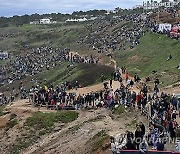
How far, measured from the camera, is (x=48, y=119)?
38.6 meters

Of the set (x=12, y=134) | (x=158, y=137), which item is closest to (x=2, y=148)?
(x=12, y=134)

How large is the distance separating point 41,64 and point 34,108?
1789 inches

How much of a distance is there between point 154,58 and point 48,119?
25.5m

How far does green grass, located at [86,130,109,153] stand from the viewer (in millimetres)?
27747

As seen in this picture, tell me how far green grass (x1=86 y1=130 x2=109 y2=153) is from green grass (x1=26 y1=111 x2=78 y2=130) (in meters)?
8.31

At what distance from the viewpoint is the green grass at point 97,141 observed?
27.7 m

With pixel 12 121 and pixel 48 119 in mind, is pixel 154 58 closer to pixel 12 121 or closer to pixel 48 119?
pixel 48 119

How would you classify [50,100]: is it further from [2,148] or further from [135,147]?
[135,147]

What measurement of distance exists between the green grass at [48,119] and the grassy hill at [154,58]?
11791mm

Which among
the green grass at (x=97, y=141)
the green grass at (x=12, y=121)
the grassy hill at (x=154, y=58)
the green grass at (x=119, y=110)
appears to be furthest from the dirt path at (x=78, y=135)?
the grassy hill at (x=154, y=58)

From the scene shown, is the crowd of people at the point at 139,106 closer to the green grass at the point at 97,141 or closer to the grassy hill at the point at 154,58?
the green grass at the point at 97,141

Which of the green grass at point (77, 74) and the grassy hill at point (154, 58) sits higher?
the grassy hill at point (154, 58)

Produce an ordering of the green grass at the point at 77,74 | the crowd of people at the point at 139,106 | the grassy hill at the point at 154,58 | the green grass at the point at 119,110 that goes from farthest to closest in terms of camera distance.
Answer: the green grass at the point at 77,74 → the grassy hill at the point at 154,58 → the green grass at the point at 119,110 → the crowd of people at the point at 139,106

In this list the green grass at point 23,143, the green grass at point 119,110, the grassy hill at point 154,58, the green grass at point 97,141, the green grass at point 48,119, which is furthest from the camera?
the grassy hill at point 154,58
